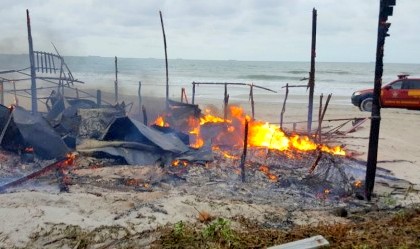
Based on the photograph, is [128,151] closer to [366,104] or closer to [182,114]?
[182,114]

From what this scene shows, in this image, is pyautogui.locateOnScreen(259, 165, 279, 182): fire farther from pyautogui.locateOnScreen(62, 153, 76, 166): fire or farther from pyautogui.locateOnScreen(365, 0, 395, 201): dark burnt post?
pyautogui.locateOnScreen(62, 153, 76, 166): fire

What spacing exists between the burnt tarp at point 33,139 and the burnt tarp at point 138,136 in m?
1.39

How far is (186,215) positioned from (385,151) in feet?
33.2

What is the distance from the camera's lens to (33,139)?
1127 cm

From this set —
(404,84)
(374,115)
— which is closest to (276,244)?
(374,115)

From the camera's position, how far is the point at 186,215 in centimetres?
691

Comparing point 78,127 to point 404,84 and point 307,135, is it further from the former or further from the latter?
point 404,84

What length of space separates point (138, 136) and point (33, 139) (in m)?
3.11

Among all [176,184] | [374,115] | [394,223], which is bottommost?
[176,184]

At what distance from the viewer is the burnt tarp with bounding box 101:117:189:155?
11562 millimetres

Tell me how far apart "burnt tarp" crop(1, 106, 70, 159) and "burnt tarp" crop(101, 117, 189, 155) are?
4.57ft

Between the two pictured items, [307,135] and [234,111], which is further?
[234,111]

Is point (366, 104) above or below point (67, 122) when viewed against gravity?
above

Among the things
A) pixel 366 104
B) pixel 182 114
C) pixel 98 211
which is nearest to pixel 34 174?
pixel 98 211
